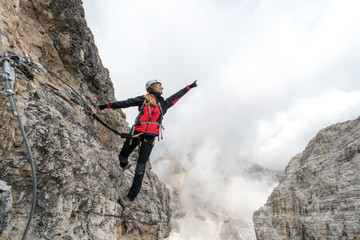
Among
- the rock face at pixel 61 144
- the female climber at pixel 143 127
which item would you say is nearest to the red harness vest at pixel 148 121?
the female climber at pixel 143 127

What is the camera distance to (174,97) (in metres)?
8.99

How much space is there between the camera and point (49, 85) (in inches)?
300

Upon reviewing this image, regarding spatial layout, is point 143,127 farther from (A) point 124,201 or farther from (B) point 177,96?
(A) point 124,201

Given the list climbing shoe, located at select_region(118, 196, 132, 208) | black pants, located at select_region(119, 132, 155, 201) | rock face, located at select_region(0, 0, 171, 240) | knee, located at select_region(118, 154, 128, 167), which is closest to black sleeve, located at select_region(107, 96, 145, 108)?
black pants, located at select_region(119, 132, 155, 201)

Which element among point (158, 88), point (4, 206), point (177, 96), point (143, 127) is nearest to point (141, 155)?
point (143, 127)

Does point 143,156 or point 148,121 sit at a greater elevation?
point 148,121

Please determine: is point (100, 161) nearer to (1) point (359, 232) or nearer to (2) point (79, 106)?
(2) point (79, 106)

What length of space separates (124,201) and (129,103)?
10.9 feet

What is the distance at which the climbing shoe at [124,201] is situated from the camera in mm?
7880

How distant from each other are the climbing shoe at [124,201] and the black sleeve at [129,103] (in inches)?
122

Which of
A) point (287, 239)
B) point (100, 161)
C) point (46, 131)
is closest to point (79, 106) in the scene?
point (100, 161)

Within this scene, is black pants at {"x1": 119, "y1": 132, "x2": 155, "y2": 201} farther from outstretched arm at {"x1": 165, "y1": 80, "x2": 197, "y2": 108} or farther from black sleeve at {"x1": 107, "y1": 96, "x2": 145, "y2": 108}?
outstretched arm at {"x1": 165, "y1": 80, "x2": 197, "y2": 108}

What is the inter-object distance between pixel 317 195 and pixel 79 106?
3420 centimetres

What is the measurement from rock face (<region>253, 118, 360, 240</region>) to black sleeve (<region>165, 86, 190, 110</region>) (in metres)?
26.7
